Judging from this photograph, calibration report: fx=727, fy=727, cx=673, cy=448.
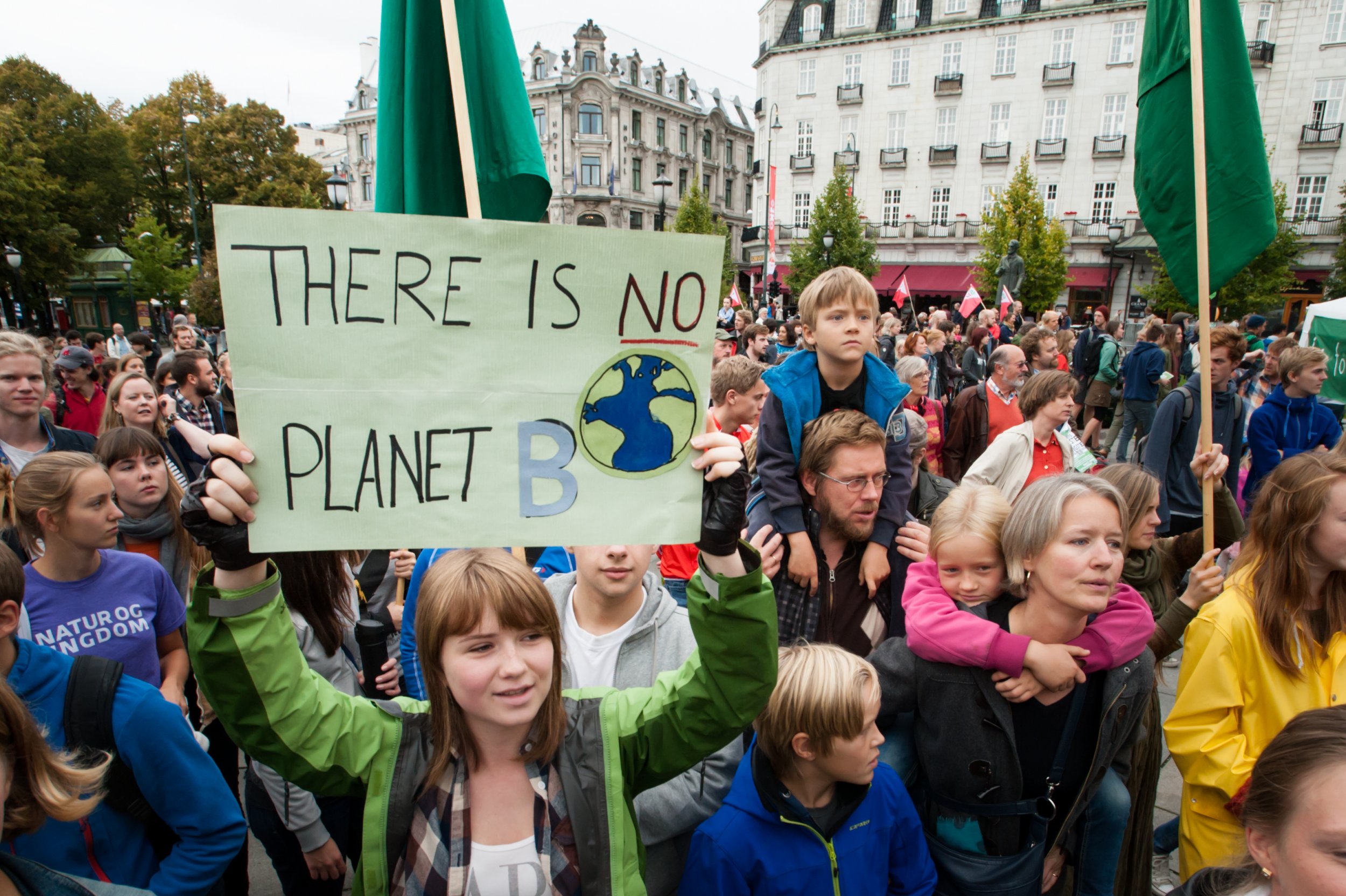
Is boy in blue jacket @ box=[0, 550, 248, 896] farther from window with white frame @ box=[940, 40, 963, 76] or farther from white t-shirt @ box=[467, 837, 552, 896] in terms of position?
window with white frame @ box=[940, 40, 963, 76]

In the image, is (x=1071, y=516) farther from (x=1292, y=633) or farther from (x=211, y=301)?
(x=211, y=301)

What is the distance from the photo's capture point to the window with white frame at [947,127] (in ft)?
127

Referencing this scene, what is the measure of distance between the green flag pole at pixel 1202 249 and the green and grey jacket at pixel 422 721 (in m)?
2.10

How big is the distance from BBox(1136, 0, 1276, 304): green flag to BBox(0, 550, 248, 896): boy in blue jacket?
12.6 feet

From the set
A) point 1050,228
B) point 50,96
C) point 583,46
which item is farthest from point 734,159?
point 50,96

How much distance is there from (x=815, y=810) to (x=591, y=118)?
57.6m

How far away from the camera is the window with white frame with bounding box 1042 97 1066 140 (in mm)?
36531

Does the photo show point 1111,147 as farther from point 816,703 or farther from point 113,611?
point 113,611

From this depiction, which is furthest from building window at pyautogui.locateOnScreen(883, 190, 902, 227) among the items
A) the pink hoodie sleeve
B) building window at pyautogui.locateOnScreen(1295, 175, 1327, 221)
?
the pink hoodie sleeve

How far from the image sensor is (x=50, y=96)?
29.2m

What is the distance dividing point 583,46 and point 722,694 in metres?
58.9

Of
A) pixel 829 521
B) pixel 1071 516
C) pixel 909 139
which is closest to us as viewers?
pixel 1071 516

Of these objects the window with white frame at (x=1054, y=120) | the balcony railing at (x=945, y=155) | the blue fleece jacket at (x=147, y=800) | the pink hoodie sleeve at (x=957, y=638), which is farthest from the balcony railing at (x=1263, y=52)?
the blue fleece jacket at (x=147, y=800)

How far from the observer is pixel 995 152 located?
3772 cm
